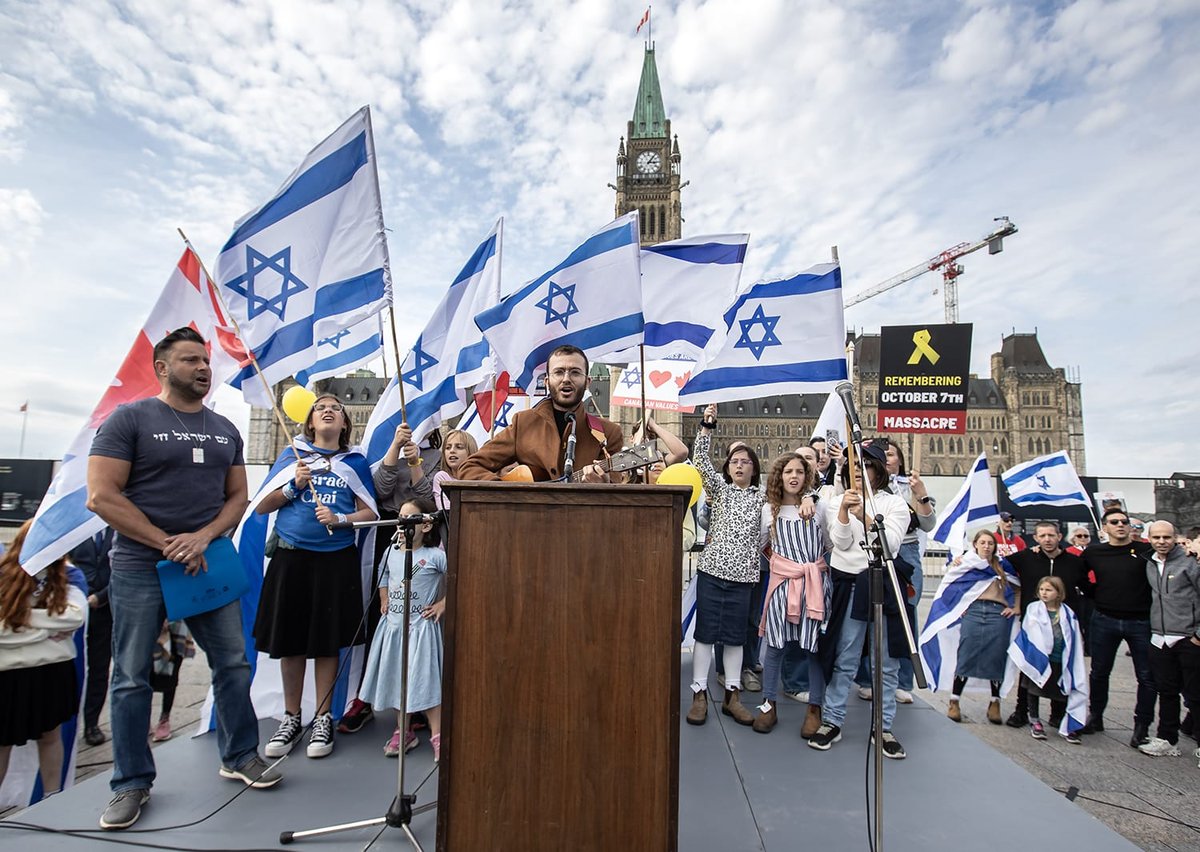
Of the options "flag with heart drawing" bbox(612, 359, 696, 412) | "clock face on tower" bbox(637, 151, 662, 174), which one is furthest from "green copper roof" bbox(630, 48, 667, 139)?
"flag with heart drawing" bbox(612, 359, 696, 412)

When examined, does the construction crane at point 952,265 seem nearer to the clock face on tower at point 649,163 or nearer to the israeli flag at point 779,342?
the clock face on tower at point 649,163

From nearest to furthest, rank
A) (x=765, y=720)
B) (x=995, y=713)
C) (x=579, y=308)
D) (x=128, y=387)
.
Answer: (x=128, y=387) < (x=765, y=720) < (x=579, y=308) < (x=995, y=713)

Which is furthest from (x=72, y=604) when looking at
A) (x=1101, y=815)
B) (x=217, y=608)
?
(x=1101, y=815)

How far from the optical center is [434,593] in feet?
13.6

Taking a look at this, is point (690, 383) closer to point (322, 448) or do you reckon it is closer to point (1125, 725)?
point (322, 448)

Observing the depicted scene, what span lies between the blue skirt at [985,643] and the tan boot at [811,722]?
3001mm

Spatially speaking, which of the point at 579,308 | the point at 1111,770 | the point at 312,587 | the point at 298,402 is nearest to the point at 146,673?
the point at 312,587

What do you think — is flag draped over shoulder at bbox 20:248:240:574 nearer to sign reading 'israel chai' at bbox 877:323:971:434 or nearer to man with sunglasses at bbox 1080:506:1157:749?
sign reading 'israel chai' at bbox 877:323:971:434

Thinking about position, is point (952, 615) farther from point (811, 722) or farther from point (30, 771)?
point (30, 771)

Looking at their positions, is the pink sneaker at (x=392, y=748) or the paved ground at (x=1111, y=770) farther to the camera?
the paved ground at (x=1111, y=770)

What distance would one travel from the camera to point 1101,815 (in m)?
4.05

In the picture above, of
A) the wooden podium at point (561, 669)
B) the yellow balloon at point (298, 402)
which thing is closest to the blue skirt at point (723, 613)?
the wooden podium at point (561, 669)

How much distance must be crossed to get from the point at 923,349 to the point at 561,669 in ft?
26.5

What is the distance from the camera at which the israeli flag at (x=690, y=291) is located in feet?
19.6
